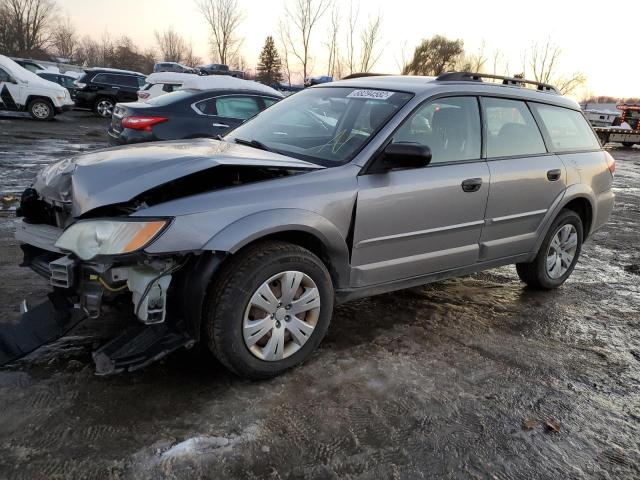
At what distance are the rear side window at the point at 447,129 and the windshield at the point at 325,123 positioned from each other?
0.16m

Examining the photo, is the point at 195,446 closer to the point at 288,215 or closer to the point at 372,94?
the point at 288,215

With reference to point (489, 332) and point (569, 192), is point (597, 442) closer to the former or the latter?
point (489, 332)

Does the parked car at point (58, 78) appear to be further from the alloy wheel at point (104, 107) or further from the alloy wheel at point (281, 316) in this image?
the alloy wheel at point (281, 316)

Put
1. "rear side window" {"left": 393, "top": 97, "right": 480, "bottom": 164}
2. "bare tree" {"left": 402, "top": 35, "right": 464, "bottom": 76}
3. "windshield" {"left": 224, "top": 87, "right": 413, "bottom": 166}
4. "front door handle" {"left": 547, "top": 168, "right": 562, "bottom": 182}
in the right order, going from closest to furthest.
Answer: "windshield" {"left": 224, "top": 87, "right": 413, "bottom": 166} → "rear side window" {"left": 393, "top": 97, "right": 480, "bottom": 164} → "front door handle" {"left": 547, "top": 168, "right": 562, "bottom": 182} → "bare tree" {"left": 402, "top": 35, "right": 464, "bottom": 76}

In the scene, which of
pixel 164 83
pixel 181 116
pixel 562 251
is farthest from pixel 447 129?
pixel 164 83

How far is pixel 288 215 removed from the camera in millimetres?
2771

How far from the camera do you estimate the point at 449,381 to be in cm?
305

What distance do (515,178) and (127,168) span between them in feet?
9.12

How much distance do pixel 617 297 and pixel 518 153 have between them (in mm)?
1840

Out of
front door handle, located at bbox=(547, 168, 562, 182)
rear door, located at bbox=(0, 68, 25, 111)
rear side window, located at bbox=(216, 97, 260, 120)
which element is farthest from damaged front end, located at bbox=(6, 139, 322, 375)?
rear door, located at bbox=(0, 68, 25, 111)

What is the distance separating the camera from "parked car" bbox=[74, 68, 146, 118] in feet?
62.5

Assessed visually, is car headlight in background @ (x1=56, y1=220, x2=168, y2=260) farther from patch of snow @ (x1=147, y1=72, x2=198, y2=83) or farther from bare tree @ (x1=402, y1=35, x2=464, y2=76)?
bare tree @ (x1=402, y1=35, x2=464, y2=76)

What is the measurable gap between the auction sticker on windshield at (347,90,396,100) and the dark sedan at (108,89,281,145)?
11.4ft

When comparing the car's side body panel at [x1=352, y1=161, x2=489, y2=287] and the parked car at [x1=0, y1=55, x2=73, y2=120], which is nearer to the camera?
the car's side body panel at [x1=352, y1=161, x2=489, y2=287]
